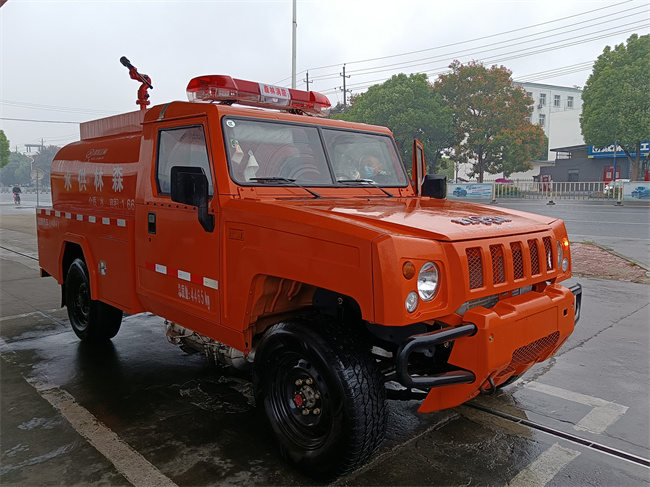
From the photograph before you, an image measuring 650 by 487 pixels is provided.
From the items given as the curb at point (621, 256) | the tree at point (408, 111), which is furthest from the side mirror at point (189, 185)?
the tree at point (408, 111)

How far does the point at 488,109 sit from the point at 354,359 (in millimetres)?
36750

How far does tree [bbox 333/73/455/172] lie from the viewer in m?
33.8

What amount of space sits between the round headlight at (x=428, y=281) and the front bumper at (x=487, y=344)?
189 mm

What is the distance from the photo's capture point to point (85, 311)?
546 cm

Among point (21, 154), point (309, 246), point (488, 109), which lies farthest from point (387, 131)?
point (21, 154)

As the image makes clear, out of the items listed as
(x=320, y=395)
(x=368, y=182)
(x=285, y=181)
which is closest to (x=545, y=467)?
(x=320, y=395)

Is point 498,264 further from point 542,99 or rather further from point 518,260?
point 542,99

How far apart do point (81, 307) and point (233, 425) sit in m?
2.75

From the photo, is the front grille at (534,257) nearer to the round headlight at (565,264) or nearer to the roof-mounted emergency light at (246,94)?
the round headlight at (565,264)

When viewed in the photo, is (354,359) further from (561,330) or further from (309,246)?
(561,330)

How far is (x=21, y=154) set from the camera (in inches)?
4648

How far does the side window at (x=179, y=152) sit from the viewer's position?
139 inches

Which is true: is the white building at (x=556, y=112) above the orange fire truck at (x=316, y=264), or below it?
above

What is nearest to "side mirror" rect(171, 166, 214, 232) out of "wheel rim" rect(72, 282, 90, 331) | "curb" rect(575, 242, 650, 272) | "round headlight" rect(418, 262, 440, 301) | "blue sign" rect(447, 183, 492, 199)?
"round headlight" rect(418, 262, 440, 301)
